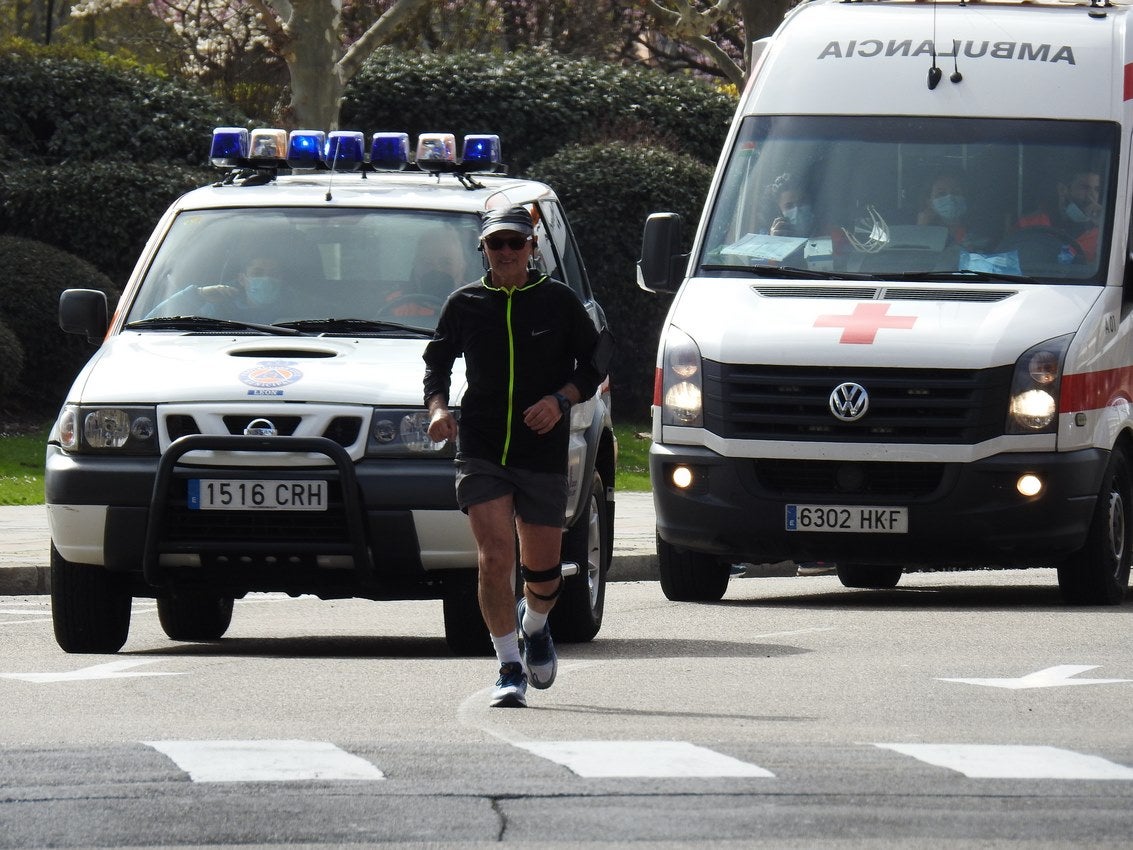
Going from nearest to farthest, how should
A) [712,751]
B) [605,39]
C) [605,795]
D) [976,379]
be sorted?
1. [605,795]
2. [712,751]
3. [976,379]
4. [605,39]

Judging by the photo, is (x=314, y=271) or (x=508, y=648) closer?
(x=508, y=648)

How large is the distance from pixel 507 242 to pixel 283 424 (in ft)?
5.42

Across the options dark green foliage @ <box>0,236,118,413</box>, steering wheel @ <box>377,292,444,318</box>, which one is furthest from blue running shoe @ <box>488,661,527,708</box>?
dark green foliage @ <box>0,236,118,413</box>

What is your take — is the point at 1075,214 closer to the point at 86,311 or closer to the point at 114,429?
the point at 86,311

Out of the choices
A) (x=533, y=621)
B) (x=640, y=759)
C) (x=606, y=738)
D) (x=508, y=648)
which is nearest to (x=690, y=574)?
(x=533, y=621)

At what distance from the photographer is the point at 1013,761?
7.11 m

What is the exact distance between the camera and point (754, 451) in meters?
12.3

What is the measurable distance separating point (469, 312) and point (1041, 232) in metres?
4.73

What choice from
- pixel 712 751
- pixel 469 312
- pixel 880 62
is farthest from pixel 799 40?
pixel 712 751

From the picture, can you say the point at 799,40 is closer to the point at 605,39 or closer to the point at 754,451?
the point at 754,451

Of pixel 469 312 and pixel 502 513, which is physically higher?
pixel 469 312

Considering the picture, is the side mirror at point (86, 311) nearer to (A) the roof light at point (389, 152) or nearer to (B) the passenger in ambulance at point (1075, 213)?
(A) the roof light at point (389, 152)

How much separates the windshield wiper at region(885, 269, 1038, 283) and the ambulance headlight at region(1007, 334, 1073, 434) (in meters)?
0.58

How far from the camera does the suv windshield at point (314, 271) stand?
10.7 m
